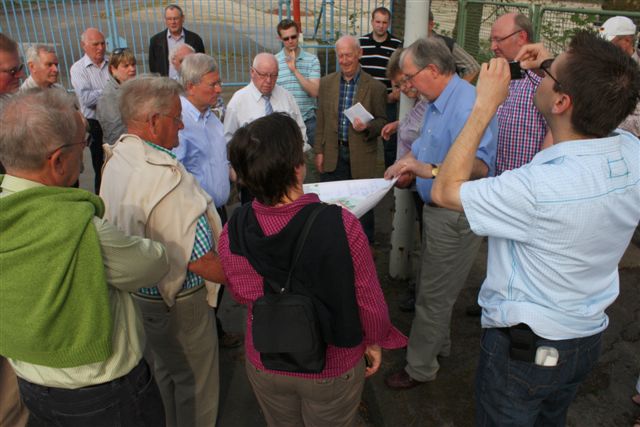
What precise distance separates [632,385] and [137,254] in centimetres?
313

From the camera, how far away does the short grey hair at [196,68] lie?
3.10 meters

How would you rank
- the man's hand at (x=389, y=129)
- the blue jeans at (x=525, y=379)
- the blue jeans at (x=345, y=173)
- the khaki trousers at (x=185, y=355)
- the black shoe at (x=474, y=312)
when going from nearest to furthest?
the blue jeans at (x=525, y=379) → the khaki trousers at (x=185, y=355) → the black shoe at (x=474, y=312) → the man's hand at (x=389, y=129) → the blue jeans at (x=345, y=173)

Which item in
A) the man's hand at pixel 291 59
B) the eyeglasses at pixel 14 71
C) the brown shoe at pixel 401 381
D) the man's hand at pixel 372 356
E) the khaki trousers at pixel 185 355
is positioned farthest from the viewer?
the man's hand at pixel 291 59

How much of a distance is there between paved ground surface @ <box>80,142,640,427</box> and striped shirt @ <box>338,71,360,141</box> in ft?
5.32

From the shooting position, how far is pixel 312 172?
675 cm

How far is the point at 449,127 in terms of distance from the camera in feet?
8.70

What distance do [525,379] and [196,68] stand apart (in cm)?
249

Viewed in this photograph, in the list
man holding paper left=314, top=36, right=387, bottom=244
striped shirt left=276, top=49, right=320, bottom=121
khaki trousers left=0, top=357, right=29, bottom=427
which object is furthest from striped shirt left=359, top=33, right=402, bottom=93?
khaki trousers left=0, top=357, right=29, bottom=427

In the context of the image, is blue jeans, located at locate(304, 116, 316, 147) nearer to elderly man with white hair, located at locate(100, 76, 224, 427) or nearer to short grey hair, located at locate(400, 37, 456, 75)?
short grey hair, located at locate(400, 37, 456, 75)

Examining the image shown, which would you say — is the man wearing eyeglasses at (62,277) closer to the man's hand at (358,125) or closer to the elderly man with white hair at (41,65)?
the man's hand at (358,125)

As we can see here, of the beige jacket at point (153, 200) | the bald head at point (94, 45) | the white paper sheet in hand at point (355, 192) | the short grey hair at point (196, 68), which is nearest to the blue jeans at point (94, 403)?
the beige jacket at point (153, 200)

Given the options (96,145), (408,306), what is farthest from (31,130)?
(96,145)

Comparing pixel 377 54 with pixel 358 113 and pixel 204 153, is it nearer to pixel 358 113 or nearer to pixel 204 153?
pixel 358 113

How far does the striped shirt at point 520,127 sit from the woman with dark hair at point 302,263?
71.7 inches
